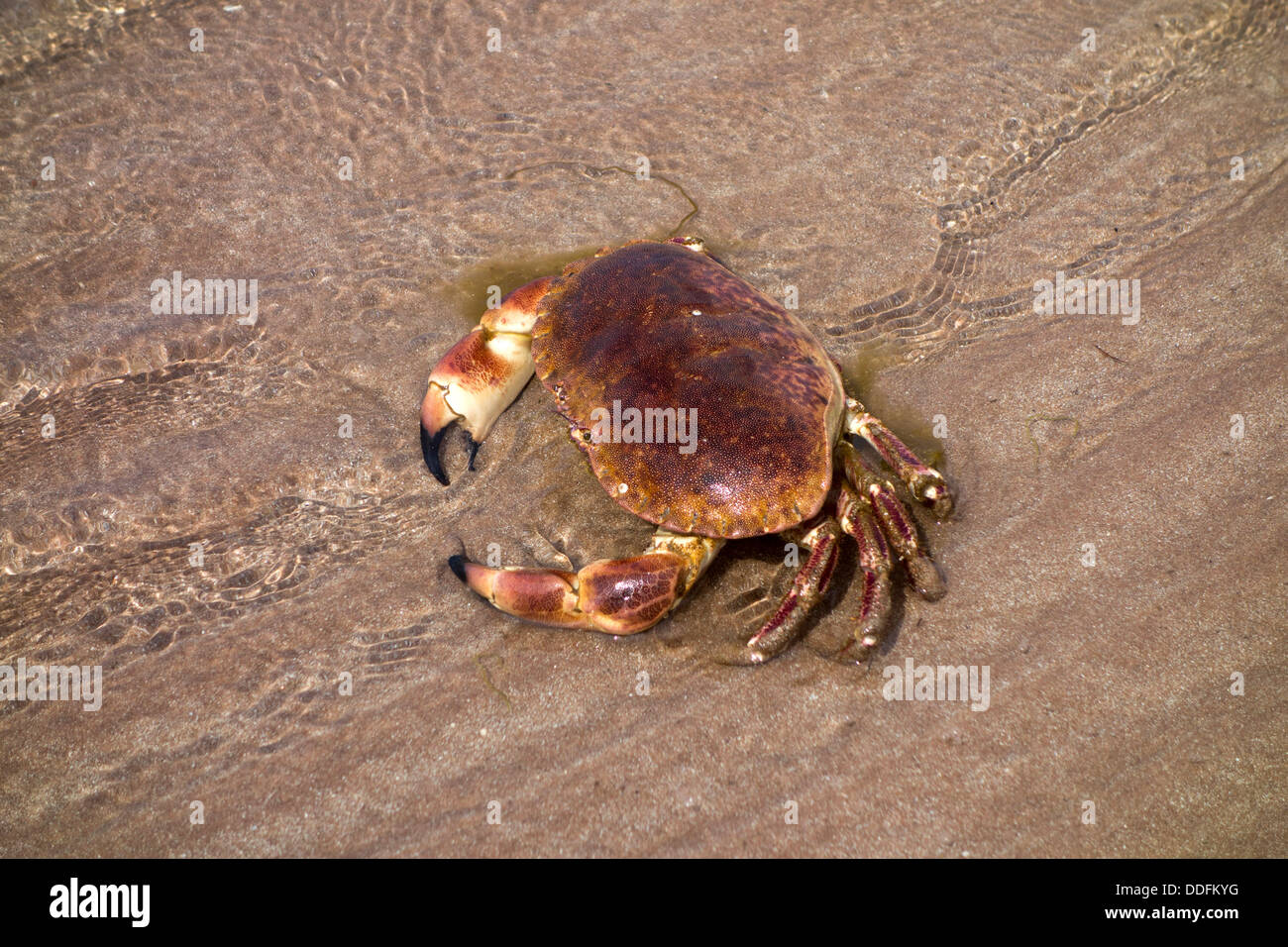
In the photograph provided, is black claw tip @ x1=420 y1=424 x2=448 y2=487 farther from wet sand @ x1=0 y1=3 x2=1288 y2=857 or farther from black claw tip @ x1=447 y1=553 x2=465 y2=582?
black claw tip @ x1=447 y1=553 x2=465 y2=582

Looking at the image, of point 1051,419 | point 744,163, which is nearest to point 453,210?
point 744,163

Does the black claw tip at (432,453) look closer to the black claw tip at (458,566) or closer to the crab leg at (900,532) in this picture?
the black claw tip at (458,566)

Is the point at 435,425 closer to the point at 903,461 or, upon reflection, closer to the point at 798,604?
the point at 798,604

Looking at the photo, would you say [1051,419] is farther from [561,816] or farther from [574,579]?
[561,816]

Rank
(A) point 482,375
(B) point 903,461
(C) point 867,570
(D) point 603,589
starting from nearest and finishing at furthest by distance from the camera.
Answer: (D) point 603,589 < (C) point 867,570 < (B) point 903,461 < (A) point 482,375

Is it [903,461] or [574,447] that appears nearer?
[903,461]

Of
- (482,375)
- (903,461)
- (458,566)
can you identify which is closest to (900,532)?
(903,461)

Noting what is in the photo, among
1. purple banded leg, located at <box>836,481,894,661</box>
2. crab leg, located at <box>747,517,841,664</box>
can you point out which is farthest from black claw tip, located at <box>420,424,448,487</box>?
purple banded leg, located at <box>836,481,894,661</box>
